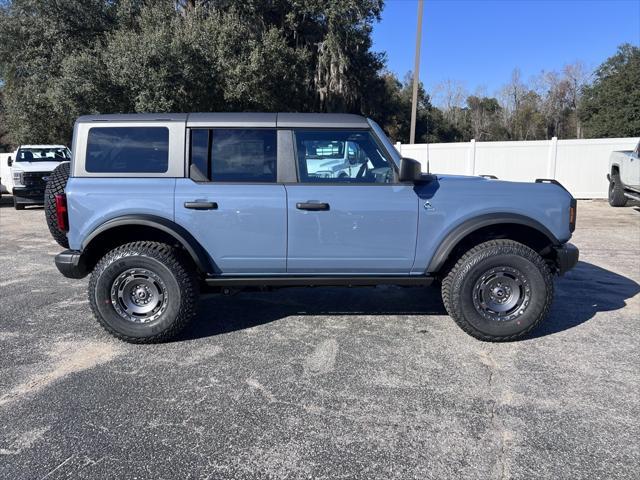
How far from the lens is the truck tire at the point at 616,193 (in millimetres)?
13062

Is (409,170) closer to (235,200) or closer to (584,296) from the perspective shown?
(235,200)

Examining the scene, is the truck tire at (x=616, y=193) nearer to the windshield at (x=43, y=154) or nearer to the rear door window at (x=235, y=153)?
the rear door window at (x=235, y=153)

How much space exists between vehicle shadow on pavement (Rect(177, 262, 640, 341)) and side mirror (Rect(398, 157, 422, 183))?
160cm

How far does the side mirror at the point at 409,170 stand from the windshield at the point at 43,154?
13.5 metres

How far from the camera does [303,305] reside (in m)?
5.34

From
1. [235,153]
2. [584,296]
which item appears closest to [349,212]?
[235,153]

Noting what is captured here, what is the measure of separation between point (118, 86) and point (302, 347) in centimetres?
1534

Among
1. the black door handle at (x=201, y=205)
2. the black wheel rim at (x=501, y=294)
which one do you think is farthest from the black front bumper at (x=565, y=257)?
the black door handle at (x=201, y=205)

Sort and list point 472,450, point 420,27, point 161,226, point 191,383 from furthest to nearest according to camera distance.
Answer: point 420,27
point 161,226
point 191,383
point 472,450

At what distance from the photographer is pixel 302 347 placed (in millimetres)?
4137

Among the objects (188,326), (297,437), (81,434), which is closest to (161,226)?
(188,326)

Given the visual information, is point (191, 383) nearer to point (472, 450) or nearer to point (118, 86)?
point (472, 450)

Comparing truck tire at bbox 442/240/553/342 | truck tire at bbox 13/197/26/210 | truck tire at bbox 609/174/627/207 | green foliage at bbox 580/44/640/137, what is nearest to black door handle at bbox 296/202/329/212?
truck tire at bbox 442/240/553/342

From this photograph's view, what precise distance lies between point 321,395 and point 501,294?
1.93 metres
